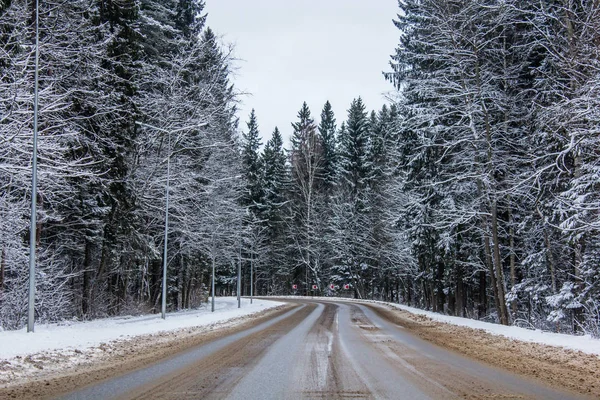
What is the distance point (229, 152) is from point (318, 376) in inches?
1102

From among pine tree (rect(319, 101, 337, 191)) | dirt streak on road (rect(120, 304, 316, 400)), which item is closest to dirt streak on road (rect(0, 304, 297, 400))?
dirt streak on road (rect(120, 304, 316, 400))

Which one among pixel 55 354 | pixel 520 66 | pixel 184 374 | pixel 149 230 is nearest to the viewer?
pixel 184 374

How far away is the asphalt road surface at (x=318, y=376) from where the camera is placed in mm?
6754

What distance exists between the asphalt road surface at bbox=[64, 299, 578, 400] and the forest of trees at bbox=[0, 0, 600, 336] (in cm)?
680

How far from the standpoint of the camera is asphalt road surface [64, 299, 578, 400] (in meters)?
6.75

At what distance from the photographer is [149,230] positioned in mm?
28797

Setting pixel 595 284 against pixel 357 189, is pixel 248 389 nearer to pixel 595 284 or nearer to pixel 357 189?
pixel 595 284

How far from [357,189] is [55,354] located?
47.6 metres

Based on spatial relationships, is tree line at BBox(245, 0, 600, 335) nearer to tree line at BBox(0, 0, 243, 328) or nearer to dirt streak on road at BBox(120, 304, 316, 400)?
dirt streak on road at BBox(120, 304, 316, 400)

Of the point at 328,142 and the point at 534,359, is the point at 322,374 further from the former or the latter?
the point at 328,142

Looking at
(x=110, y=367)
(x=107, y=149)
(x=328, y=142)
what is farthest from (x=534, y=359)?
(x=328, y=142)

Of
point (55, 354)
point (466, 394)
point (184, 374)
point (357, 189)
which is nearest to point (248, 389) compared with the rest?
point (184, 374)

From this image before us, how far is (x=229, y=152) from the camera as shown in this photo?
34.9 m

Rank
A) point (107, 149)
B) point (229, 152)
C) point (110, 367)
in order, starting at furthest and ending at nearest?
point (229, 152) < point (107, 149) < point (110, 367)
